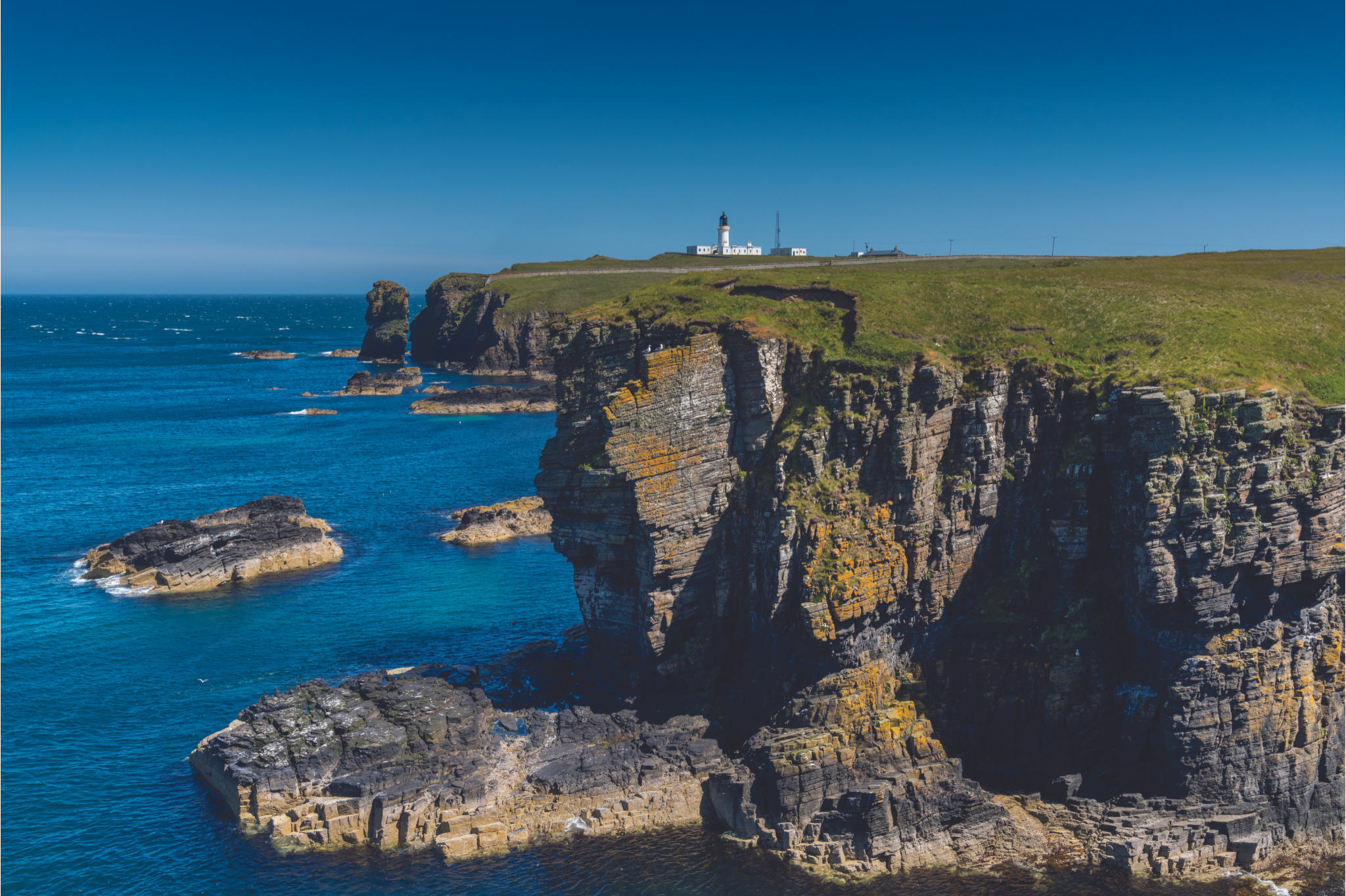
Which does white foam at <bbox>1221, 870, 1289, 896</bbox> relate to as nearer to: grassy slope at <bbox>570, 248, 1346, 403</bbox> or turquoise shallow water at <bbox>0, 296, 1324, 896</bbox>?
turquoise shallow water at <bbox>0, 296, 1324, 896</bbox>

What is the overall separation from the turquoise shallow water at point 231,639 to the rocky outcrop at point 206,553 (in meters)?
1.92

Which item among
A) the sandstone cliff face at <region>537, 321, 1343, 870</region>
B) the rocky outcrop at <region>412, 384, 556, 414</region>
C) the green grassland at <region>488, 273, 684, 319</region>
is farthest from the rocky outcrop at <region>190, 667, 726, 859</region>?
the green grassland at <region>488, 273, 684, 319</region>

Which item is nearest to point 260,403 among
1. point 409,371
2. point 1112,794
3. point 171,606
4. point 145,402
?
point 145,402

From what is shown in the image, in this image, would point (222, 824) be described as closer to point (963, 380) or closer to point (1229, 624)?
point (963, 380)

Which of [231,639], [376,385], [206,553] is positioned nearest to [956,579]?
[231,639]

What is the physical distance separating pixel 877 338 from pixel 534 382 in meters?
140

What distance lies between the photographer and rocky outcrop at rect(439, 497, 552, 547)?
7694cm

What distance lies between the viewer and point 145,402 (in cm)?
15325

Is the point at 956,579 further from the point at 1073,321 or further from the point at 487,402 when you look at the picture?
the point at 487,402

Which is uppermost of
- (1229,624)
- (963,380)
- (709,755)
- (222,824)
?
(963,380)

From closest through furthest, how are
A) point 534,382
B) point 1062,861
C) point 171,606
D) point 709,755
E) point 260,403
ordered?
point 1062,861 → point 709,755 → point 171,606 → point 260,403 → point 534,382

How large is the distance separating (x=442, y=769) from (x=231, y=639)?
82.1ft

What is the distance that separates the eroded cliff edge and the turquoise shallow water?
183 cm

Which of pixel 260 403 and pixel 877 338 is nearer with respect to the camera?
pixel 877 338
